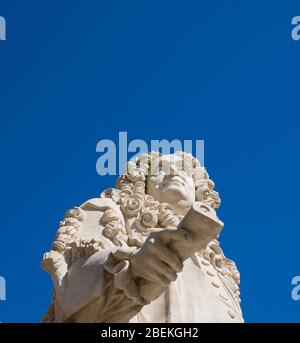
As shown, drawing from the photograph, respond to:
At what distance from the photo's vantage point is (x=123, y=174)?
1022cm

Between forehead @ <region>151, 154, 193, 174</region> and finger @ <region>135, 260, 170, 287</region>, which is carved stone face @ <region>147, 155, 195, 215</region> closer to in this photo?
forehead @ <region>151, 154, 193, 174</region>

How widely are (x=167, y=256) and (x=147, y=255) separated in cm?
19

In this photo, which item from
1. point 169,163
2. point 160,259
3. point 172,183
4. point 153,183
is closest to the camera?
point 160,259

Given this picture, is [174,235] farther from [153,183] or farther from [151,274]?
[153,183]

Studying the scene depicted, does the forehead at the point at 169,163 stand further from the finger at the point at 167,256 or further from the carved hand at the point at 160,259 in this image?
the finger at the point at 167,256

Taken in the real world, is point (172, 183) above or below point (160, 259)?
above

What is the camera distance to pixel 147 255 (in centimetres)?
682

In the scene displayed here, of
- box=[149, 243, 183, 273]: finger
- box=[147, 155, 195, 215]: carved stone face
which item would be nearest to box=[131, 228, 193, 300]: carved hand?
box=[149, 243, 183, 273]: finger

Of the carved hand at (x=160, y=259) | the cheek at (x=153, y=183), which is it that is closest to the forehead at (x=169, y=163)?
the cheek at (x=153, y=183)

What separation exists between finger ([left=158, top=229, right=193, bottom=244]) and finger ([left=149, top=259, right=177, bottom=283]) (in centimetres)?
18

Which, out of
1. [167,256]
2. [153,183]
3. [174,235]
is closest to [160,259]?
[167,256]

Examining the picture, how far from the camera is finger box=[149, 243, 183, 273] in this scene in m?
6.71

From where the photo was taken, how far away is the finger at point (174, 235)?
657 centimetres
